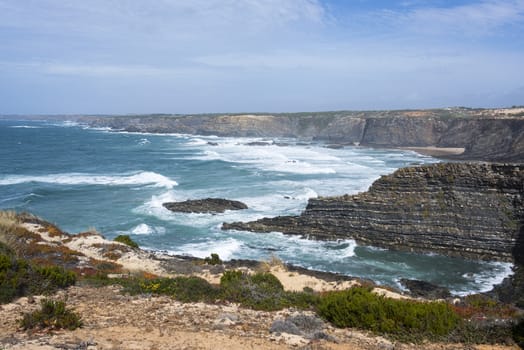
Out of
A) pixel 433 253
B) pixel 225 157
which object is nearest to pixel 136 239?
pixel 433 253

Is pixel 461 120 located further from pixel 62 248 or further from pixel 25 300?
pixel 25 300

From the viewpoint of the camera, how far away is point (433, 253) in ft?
78.8

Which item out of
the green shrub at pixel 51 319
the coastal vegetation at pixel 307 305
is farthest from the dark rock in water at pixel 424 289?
the green shrub at pixel 51 319

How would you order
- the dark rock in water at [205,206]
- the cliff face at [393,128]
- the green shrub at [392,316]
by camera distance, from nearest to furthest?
1. the green shrub at [392,316]
2. the dark rock in water at [205,206]
3. the cliff face at [393,128]

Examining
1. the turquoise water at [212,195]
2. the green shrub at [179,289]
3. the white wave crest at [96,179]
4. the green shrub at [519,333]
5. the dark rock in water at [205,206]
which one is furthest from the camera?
the white wave crest at [96,179]

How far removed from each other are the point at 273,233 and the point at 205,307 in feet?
56.8

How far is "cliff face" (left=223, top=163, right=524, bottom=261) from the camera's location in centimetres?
2348

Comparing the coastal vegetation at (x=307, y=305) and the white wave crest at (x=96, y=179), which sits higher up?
the coastal vegetation at (x=307, y=305)

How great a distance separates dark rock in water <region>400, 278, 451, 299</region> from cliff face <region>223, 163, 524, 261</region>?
4800 millimetres

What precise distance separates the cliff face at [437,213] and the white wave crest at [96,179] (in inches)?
812

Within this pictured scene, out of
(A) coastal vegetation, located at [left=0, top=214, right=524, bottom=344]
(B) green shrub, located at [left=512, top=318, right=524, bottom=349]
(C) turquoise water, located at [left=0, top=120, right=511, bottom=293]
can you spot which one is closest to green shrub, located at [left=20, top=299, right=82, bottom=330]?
(A) coastal vegetation, located at [left=0, top=214, right=524, bottom=344]

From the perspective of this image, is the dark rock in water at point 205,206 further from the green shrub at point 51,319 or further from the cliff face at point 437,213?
the green shrub at point 51,319

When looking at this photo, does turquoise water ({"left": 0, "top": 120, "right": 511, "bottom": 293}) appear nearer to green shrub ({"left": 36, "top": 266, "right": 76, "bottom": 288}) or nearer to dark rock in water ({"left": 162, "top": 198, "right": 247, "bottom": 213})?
dark rock in water ({"left": 162, "top": 198, "right": 247, "bottom": 213})

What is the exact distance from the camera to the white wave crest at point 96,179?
45.2 m
